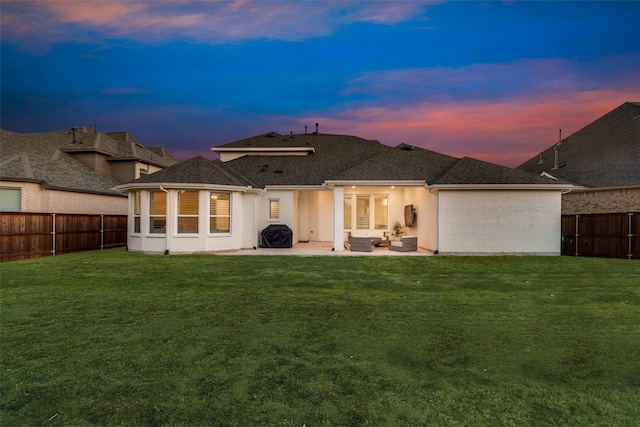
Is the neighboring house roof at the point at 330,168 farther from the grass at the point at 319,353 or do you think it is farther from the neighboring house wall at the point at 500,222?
the grass at the point at 319,353

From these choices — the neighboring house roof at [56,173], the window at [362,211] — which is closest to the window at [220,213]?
the window at [362,211]

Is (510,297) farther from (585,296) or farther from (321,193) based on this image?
(321,193)

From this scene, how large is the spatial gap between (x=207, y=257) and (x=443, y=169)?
1131 centimetres

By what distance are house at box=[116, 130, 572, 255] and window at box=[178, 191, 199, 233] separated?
0.04m

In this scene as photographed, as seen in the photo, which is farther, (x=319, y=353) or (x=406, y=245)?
(x=406, y=245)

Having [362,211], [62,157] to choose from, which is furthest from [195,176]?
[62,157]

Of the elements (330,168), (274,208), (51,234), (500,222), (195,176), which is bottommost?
(51,234)

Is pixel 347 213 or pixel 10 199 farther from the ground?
pixel 10 199

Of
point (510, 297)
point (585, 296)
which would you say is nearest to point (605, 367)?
point (510, 297)

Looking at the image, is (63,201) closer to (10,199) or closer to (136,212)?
(10,199)

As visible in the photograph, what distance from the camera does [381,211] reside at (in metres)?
18.0

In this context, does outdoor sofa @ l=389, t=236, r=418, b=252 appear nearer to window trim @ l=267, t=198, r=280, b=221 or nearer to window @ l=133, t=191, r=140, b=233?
window trim @ l=267, t=198, r=280, b=221

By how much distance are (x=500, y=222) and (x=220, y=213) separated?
12103 millimetres

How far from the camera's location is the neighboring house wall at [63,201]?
1565 centimetres
